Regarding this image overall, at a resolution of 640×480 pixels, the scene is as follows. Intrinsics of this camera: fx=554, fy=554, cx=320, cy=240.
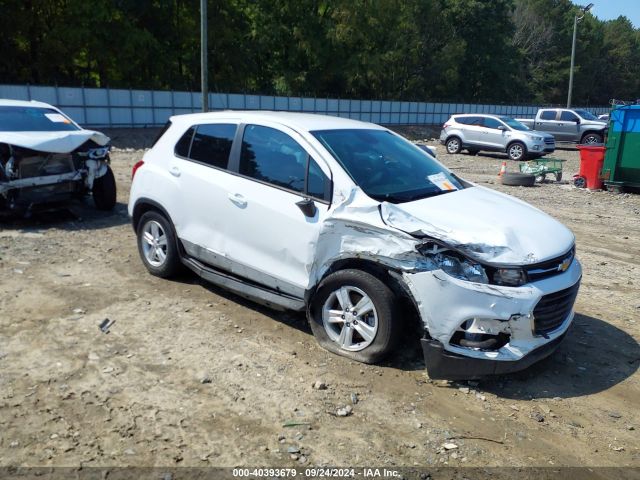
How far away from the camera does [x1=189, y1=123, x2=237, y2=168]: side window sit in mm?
5023

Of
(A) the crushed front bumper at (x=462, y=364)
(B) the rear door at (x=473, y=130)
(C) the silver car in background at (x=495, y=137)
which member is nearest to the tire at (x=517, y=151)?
(C) the silver car in background at (x=495, y=137)

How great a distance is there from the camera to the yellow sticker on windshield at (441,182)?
4648 mm

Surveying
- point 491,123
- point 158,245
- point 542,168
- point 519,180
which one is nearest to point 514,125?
point 491,123

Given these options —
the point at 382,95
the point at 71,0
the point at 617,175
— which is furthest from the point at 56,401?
the point at 382,95

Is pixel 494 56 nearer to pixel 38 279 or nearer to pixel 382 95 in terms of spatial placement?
pixel 382 95

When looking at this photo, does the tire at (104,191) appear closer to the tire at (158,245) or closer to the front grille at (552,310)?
the tire at (158,245)

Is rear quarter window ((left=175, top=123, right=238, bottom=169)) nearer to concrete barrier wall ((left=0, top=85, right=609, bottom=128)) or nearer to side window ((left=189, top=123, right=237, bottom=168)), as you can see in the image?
side window ((left=189, top=123, right=237, bottom=168))

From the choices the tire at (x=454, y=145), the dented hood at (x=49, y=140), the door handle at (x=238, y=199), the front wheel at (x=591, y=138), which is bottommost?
the tire at (x=454, y=145)

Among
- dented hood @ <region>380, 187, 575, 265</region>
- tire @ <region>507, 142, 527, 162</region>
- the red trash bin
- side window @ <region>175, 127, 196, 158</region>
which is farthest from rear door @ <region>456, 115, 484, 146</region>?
dented hood @ <region>380, 187, 575, 265</region>

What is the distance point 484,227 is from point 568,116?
78.9 ft

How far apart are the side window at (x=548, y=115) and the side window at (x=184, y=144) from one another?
2369cm

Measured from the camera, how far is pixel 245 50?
3991 cm

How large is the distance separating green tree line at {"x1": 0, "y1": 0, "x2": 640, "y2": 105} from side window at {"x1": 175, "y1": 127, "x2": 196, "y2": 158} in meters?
23.9

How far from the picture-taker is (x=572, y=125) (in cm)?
2469
